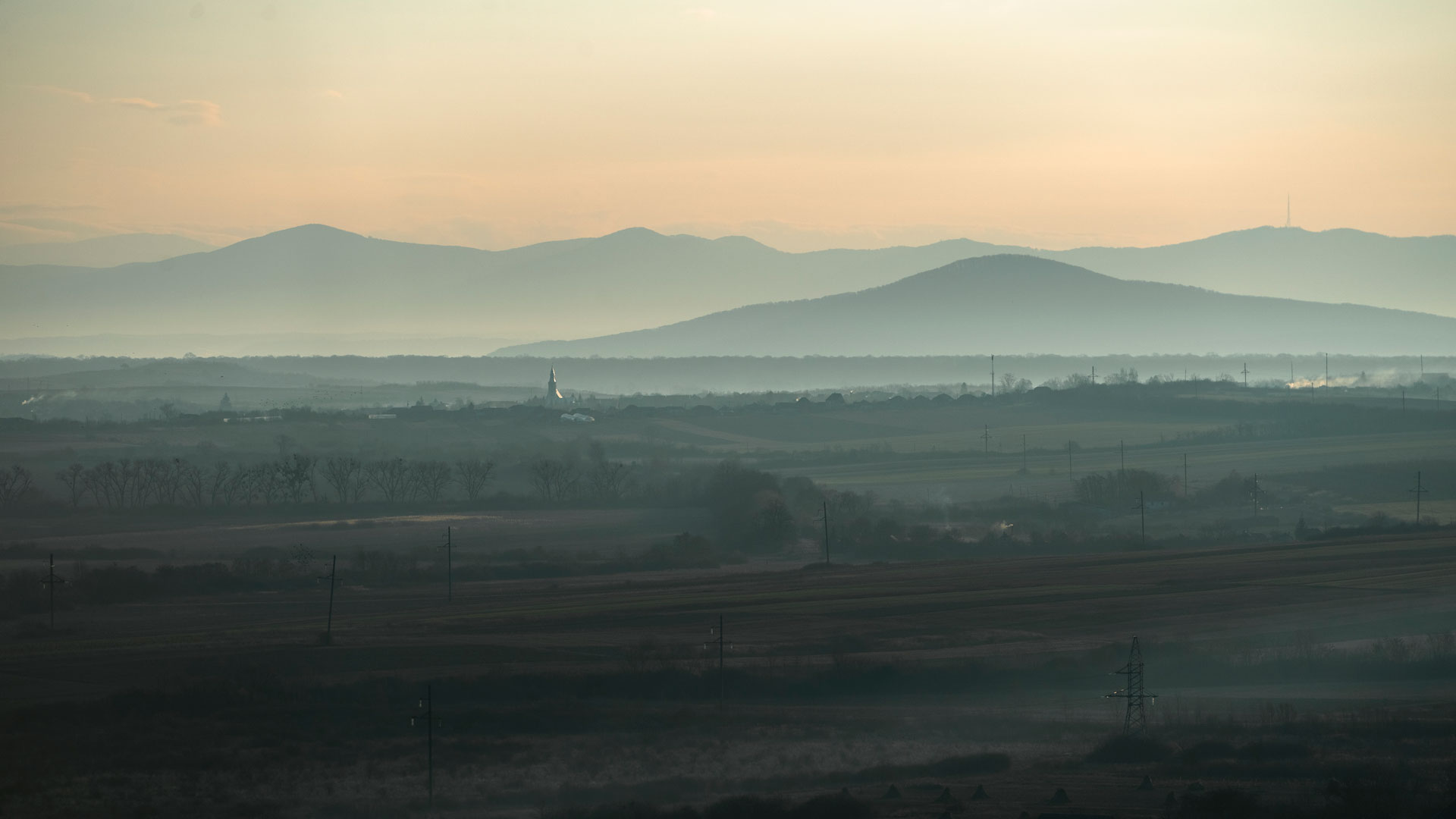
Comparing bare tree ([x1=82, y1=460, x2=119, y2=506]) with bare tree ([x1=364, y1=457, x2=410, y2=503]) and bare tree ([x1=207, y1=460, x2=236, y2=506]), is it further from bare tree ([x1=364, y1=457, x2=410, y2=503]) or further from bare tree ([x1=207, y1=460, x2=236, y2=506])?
bare tree ([x1=364, y1=457, x2=410, y2=503])

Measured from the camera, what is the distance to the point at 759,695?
3688 cm

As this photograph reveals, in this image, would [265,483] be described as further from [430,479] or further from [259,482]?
[430,479]

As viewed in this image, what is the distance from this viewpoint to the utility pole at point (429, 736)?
28.1 m

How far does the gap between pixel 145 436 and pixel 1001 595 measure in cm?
7460

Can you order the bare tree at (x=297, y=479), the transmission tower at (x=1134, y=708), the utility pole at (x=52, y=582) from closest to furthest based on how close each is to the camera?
the transmission tower at (x=1134, y=708)
the utility pole at (x=52, y=582)
the bare tree at (x=297, y=479)

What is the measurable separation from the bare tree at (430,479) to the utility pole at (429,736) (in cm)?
4444

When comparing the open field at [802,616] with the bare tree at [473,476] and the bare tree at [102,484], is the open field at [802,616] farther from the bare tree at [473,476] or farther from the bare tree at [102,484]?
the bare tree at [102,484]

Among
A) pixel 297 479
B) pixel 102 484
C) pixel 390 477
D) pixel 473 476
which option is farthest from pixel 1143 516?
pixel 102 484

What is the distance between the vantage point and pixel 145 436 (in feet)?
336

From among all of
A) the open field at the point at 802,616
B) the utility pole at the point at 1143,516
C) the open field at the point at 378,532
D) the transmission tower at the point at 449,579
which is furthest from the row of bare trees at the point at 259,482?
the utility pole at the point at 1143,516

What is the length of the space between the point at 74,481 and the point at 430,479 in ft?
61.4

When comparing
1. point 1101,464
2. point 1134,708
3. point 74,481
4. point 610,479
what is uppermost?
point 1101,464

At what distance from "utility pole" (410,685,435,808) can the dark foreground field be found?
19 centimetres

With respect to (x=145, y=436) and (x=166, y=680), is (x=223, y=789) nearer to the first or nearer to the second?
(x=166, y=680)
